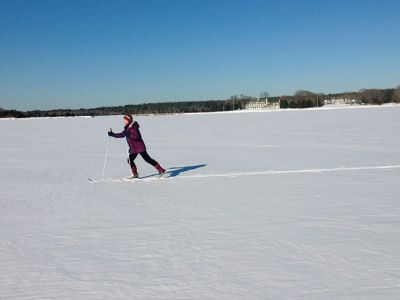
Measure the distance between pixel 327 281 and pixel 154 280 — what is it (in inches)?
55.3

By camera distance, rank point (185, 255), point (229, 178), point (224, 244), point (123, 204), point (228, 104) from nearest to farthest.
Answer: point (185, 255)
point (224, 244)
point (123, 204)
point (229, 178)
point (228, 104)

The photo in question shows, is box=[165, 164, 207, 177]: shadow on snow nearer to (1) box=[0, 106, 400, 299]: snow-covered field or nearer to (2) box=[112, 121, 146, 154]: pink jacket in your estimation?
(1) box=[0, 106, 400, 299]: snow-covered field

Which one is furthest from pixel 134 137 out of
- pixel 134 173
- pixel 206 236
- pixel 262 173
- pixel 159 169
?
pixel 206 236

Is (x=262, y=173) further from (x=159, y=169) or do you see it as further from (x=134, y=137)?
(x=134, y=137)

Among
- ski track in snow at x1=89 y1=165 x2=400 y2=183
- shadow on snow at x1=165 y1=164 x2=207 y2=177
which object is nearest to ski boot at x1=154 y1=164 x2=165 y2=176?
ski track in snow at x1=89 y1=165 x2=400 y2=183

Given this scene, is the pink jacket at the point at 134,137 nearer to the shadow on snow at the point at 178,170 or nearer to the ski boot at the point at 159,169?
the ski boot at the point at 159,169

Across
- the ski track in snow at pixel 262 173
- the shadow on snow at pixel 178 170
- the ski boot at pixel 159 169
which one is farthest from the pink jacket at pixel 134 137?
the shadow on snow at pixel 178 170

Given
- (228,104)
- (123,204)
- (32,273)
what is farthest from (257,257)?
(228,104)

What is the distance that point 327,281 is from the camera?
11.4 ft

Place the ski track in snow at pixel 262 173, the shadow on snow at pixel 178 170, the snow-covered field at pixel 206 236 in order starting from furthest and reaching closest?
the shadow on snow at pixel 178 170 < the ski track in snow at pixel 262 173 < the snow-covered field at pixel 206 236

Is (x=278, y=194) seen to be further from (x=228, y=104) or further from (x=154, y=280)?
(x=228, y=104)

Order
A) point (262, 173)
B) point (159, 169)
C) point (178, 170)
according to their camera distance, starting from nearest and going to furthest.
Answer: point (159, 169)
point (262, 173)
point (178, 170)

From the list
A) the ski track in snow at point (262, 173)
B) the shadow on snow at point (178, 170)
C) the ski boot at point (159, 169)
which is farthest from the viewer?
the shadow on snow at point (178, 170)

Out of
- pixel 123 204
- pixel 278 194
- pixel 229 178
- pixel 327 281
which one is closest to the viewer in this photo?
pixel 327 281
